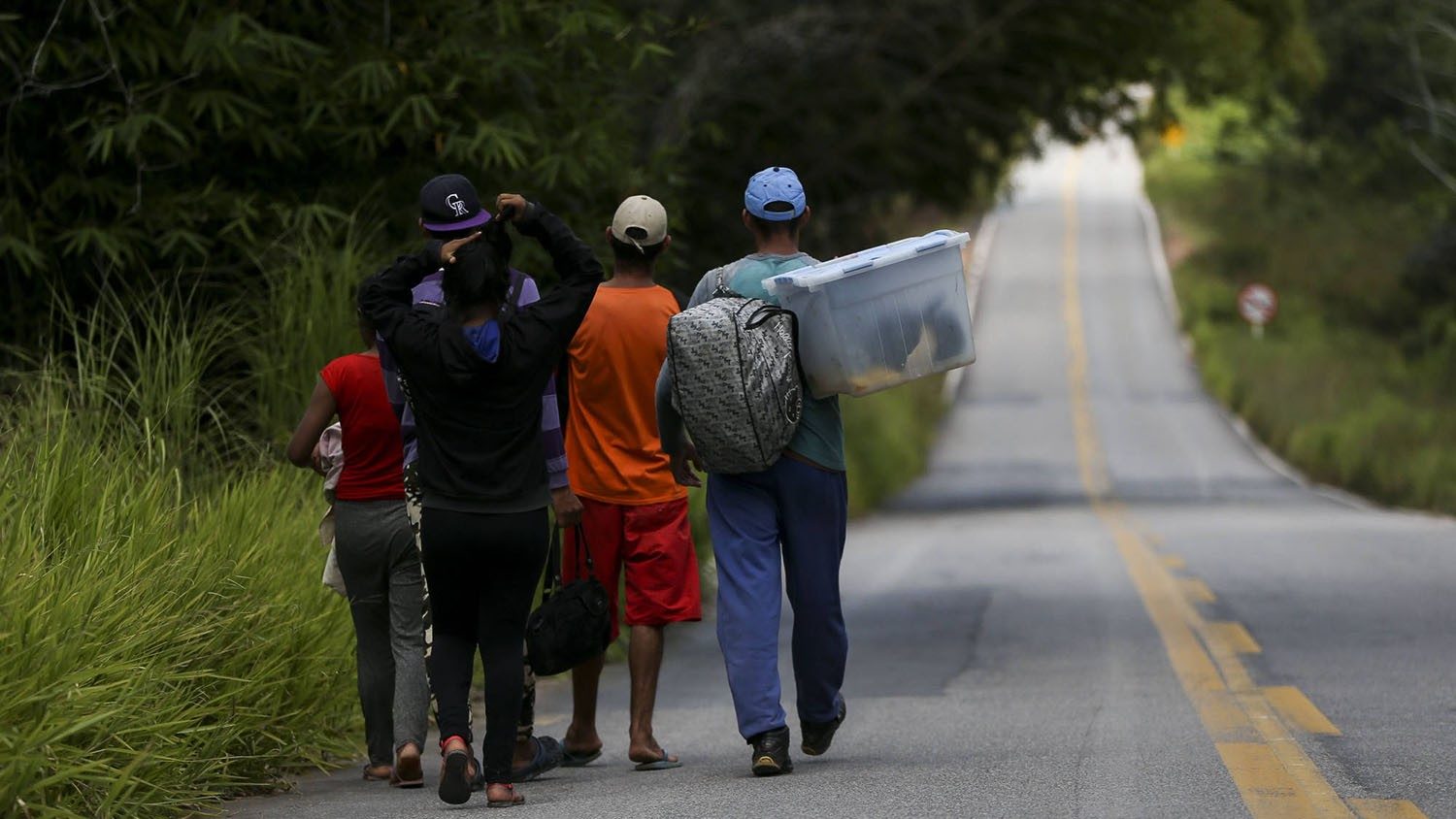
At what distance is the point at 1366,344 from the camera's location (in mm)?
54438

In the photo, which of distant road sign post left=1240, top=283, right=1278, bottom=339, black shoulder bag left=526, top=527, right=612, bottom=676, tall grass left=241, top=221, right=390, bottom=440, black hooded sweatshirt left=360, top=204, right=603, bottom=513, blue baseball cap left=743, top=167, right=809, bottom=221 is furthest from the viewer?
distant road sign post left=1240, top=283, right=1278, bottom=339

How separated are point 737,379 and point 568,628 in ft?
3.10

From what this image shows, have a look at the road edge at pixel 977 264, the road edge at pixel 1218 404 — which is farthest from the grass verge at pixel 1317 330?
the road edge at pixel 977 264

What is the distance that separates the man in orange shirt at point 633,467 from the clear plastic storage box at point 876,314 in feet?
2.02

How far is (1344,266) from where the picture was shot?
6406 centimetres

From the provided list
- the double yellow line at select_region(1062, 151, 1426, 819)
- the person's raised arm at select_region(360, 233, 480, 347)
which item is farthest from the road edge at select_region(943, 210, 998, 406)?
the person's raised arm at select_region(360, 233, 480, 347)

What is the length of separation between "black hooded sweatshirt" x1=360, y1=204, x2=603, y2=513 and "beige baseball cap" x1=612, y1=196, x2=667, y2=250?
0.84 metres

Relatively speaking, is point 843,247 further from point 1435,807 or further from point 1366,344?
point 1366,344

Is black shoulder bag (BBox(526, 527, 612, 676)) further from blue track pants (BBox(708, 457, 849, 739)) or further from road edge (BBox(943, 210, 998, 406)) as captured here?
road edge (BBox(943, 210, 998, 406))

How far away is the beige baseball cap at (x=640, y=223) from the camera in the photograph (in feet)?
24.8

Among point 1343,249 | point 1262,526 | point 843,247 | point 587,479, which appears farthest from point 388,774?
point 1343,249

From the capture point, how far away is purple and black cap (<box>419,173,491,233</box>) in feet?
22.3

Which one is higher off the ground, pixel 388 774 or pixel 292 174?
pixel 292 174

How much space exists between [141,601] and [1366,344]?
1998 inches
